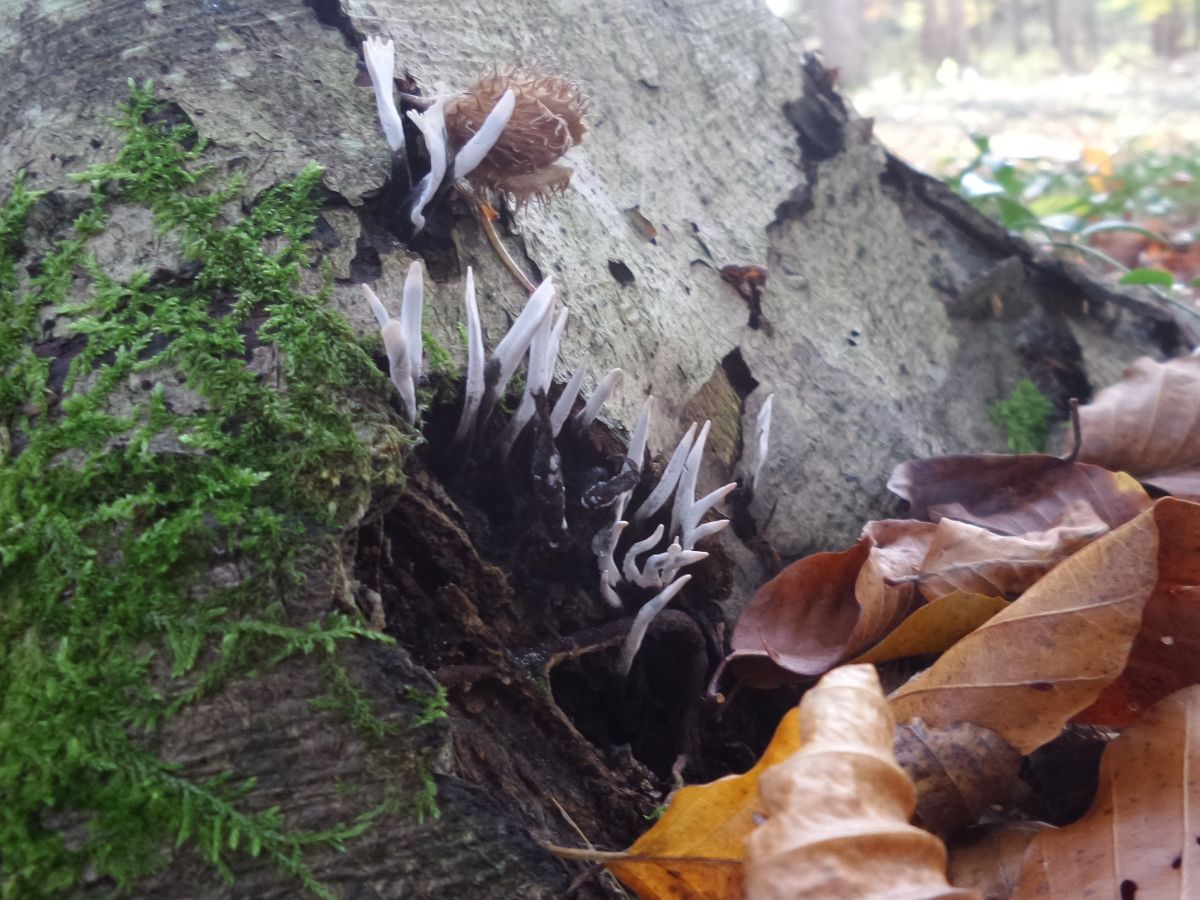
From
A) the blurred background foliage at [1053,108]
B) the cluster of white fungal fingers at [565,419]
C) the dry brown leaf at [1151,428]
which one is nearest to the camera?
the cluster of white fungal fingers at [565,419]

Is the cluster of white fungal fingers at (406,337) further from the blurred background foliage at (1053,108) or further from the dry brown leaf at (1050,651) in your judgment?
the blurred background foliage at (1053,108)

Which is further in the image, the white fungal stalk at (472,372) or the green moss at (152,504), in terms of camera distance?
the white fungal stalk at (472,372)

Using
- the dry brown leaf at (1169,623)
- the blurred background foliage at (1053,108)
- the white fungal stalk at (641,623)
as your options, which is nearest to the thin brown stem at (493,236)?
the white fungal stalk at (641,623)

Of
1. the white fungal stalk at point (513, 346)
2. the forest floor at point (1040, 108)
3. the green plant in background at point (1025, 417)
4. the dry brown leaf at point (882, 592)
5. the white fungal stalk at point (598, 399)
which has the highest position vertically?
the white fungal stalk at point (513, 346)

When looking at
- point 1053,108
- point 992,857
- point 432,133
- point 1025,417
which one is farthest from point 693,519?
point 1053,108

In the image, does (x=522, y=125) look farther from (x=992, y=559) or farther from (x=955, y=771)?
(x=955, y=771)

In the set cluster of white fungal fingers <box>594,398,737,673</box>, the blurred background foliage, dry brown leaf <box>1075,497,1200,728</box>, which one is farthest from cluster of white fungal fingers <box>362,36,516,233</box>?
the blurred background foliage

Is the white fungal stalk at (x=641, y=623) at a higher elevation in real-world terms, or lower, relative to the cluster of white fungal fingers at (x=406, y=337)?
lower

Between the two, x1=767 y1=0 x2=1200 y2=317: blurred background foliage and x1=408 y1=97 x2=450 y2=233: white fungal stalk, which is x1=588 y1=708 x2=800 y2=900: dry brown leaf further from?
x1=767 y1=0 x2=1200 y2=317: blurred background foliage
